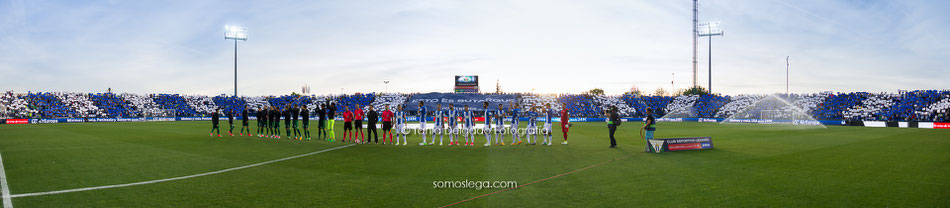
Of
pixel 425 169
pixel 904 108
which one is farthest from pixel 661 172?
pixel 904 108

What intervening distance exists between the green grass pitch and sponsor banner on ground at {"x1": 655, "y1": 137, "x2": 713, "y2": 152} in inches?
18.1

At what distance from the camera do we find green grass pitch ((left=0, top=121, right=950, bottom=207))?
7.05 m

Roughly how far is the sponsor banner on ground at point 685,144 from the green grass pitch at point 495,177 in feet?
1.51

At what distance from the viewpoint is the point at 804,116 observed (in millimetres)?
44312

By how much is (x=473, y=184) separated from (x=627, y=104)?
5126 centimetres

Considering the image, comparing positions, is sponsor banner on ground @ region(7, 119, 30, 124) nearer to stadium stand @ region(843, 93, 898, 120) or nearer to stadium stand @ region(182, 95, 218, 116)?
stadium stand @ region(182, 95, 218, 116)

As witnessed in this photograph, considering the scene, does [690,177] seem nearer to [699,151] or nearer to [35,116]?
[699,151]

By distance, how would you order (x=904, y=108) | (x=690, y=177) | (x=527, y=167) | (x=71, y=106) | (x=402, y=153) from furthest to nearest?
(x=71, y=106)
(x=904, y=108)
(x=402, y=153)
(x=527, y=167)
(x=690, y=177)

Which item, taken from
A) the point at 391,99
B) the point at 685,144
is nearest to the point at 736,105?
the point at 391,99

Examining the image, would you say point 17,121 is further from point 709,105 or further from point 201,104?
point 709,105

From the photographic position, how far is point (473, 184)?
8578mm

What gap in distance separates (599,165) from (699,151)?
5.51m

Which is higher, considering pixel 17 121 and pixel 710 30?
pixel 710 30

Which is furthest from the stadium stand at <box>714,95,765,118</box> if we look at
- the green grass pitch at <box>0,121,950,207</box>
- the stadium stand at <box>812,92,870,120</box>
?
the green grass pitch at <box>0,121,950,207</box>
